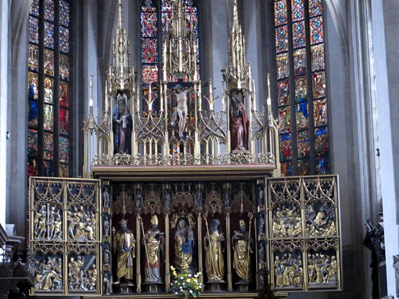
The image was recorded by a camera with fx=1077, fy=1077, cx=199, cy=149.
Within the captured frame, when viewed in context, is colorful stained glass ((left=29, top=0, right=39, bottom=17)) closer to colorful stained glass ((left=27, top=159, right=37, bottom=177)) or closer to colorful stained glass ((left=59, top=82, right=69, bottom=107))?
colorful stained glass ((left=59, top=82, right=69, bottom=107))

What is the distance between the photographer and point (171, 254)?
26.9 m

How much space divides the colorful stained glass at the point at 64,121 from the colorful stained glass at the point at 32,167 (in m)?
1.45

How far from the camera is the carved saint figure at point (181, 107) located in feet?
88.6

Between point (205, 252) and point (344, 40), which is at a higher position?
point (344, 40)

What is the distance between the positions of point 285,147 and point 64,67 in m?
6.81

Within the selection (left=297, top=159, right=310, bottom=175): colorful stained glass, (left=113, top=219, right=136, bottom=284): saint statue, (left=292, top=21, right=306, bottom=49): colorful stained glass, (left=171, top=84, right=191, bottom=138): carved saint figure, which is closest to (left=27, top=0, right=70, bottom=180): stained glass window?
(left=113, top=219, right=136, bottom=284): saint statue

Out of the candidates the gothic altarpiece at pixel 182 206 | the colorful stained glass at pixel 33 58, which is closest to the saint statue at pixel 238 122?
the gothic altarpiece at pixel 182 206

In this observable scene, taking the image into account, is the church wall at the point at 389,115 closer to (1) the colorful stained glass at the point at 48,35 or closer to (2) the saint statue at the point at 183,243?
(2) the saint statue at the point at 183,243

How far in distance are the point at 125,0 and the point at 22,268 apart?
48.4 ft

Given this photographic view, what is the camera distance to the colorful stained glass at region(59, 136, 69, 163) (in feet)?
99.7

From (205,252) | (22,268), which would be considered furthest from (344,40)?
(22,268)

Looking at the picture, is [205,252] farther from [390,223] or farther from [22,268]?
[22,268]

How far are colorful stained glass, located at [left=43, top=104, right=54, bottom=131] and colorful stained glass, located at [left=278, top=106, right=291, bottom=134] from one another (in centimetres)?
648

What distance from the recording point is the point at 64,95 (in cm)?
3100
